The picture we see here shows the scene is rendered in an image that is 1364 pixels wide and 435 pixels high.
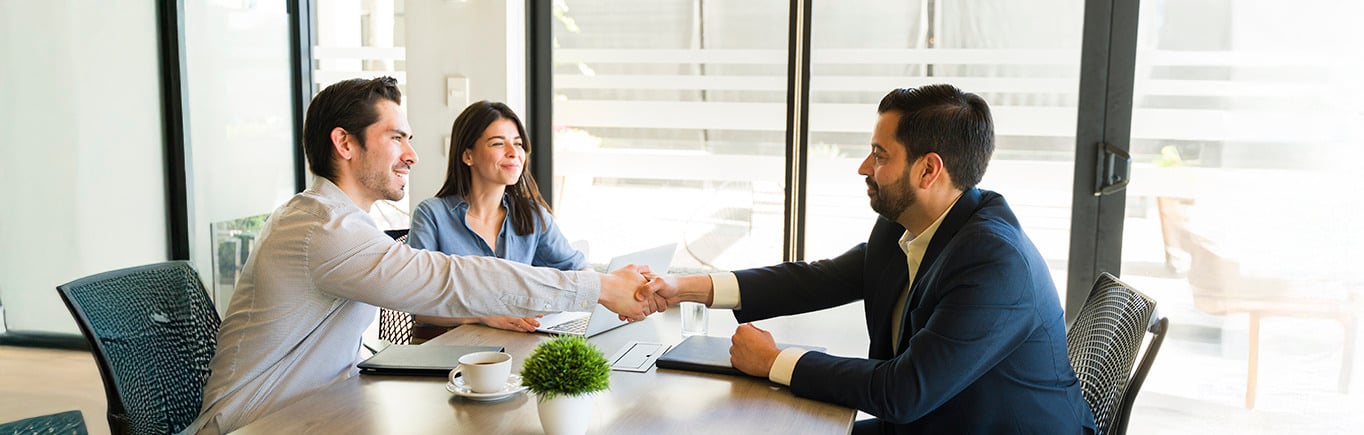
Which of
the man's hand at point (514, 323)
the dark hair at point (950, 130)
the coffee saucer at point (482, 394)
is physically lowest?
Answer: the man's hand at point (514, 323)

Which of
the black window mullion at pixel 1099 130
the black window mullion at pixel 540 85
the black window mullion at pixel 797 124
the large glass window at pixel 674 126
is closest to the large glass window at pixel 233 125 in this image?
the black window mullion at pixel 540 85

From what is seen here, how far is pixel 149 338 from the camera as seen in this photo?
1.85m

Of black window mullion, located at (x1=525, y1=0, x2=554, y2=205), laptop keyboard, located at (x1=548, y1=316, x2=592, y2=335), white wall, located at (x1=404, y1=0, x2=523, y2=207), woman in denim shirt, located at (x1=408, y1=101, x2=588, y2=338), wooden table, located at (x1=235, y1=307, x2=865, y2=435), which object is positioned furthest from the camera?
black window mullion, located at (x1=525, y1=0, x2=554, y2=205)

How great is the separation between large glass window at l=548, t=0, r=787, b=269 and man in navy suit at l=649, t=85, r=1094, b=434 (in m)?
1.81

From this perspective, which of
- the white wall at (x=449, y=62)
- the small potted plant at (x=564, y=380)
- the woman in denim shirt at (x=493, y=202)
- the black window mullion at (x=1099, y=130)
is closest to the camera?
the small potted plant at (x=564, y=380)

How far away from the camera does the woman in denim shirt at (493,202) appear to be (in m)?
2.72

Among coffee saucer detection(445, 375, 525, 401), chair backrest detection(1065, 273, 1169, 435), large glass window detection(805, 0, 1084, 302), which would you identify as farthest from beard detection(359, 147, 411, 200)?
large glass window detection(805, 0, 1084, 302)

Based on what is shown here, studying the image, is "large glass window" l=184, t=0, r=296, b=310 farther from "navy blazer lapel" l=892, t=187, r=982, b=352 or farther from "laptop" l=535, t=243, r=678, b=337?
"navy blazer lapel" l=892, t=187, r=982, b=352

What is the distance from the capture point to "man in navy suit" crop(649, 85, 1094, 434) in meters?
1.58

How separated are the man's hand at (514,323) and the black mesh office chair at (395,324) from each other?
602 mm

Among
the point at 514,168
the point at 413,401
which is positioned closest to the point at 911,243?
the point at 413,401

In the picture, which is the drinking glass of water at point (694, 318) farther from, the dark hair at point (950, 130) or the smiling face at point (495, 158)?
the smiling face at point (495, 158)

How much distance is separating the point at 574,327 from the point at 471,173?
81cm

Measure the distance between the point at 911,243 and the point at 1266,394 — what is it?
79.1 inches
